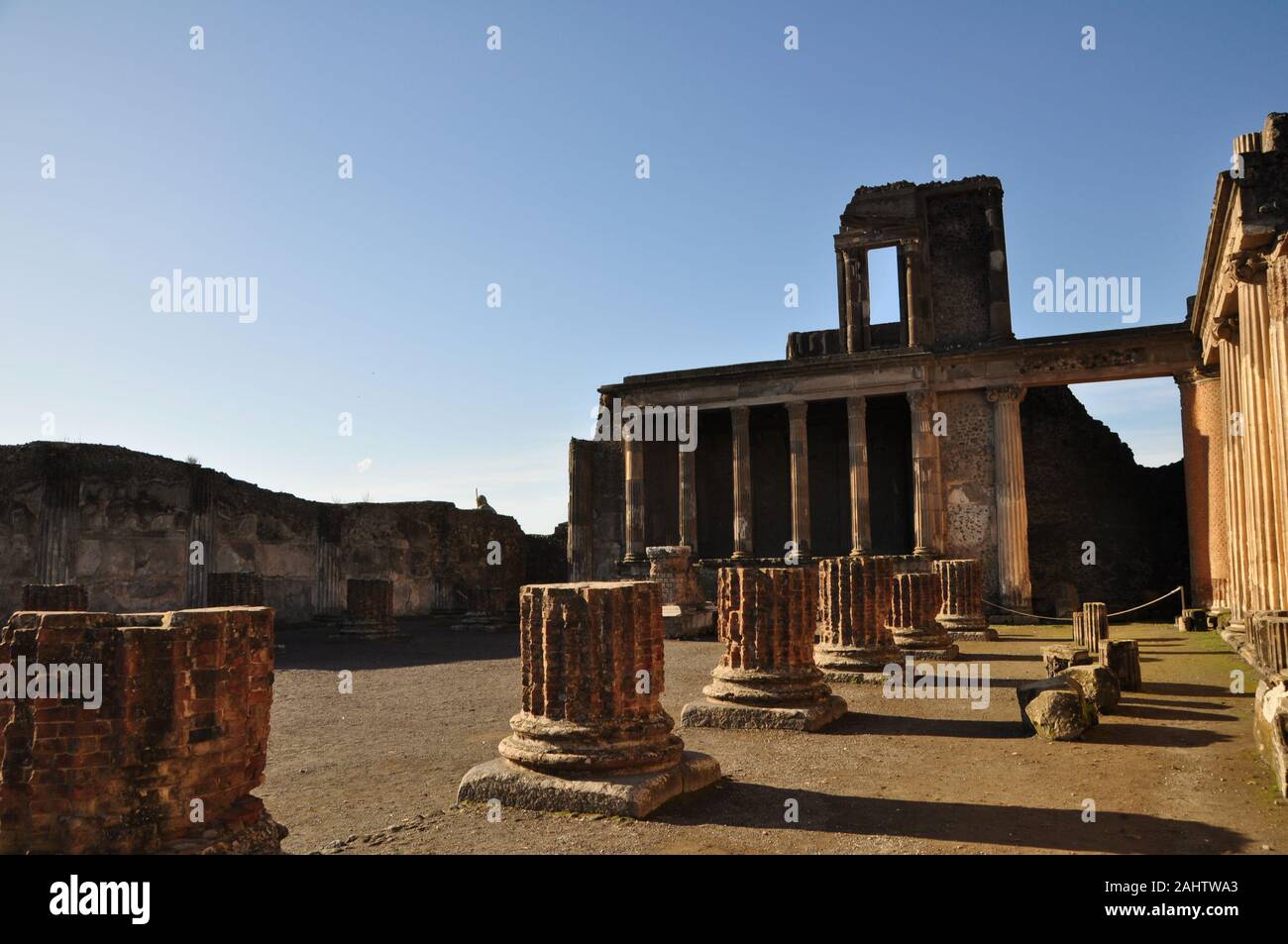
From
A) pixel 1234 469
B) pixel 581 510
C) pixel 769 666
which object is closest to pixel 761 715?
pixel 769 666

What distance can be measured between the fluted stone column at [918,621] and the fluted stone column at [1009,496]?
363 inches

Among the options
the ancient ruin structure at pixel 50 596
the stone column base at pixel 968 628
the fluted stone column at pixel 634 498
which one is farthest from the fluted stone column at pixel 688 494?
the ancient ruin structure at pixel 50 596

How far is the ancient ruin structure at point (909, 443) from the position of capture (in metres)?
20.4

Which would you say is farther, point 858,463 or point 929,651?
point 858,463

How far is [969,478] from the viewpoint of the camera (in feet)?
68.6

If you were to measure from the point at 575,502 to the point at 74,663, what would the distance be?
70.1 feet

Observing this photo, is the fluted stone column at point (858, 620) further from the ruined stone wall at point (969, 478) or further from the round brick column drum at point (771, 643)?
the ruined stone wall at point (969, 478)

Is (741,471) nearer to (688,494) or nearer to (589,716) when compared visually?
(688,494)

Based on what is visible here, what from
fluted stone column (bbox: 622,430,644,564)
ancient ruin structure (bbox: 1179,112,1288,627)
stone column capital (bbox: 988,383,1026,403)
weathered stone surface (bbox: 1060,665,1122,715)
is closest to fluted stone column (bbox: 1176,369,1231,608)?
ancient ruin structure (bbox: 1179,112,1288,627)

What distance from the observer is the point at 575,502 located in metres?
24.9

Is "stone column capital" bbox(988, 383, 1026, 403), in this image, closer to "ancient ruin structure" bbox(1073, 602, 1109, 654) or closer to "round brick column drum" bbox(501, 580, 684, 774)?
"ancient ruin structure" bbox(1073, 602, 1109, 654)

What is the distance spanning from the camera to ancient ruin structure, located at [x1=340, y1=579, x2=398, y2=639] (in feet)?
56.7

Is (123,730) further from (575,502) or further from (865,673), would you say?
(575,502)

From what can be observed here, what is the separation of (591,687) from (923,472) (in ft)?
55.7
